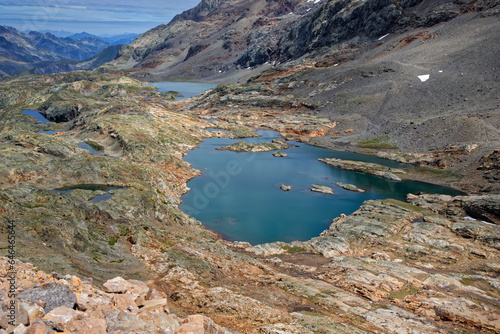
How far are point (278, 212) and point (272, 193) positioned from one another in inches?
365

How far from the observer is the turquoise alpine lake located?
5422 cm

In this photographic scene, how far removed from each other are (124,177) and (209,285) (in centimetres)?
3441

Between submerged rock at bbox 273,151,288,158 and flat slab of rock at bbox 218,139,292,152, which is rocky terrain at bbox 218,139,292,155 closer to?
flat slab of rock at bbox 218,139,292,152

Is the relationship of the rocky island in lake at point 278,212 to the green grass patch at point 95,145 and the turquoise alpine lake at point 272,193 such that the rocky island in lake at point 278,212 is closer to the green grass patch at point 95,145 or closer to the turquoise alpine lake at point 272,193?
the green grass patch at point 95,145

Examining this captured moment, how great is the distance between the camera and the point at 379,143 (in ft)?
333

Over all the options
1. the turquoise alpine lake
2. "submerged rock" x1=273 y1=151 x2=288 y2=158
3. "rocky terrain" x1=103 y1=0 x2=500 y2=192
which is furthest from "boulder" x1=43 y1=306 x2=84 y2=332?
"submerged rock" x1=273 y1=151 x2=288 y2=158

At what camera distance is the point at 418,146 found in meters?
93.8

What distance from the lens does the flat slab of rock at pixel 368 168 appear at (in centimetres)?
7950

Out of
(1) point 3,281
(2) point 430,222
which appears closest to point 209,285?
(1) point 3,281

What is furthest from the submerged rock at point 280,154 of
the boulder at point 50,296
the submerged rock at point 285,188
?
the boulder at point 50,296

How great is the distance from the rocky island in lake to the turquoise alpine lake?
0.62 m

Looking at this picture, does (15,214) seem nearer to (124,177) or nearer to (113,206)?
(113,206)

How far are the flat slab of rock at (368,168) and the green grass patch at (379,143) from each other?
51.8 ft

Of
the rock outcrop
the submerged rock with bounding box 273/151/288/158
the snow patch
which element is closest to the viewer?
the rock outcrop
